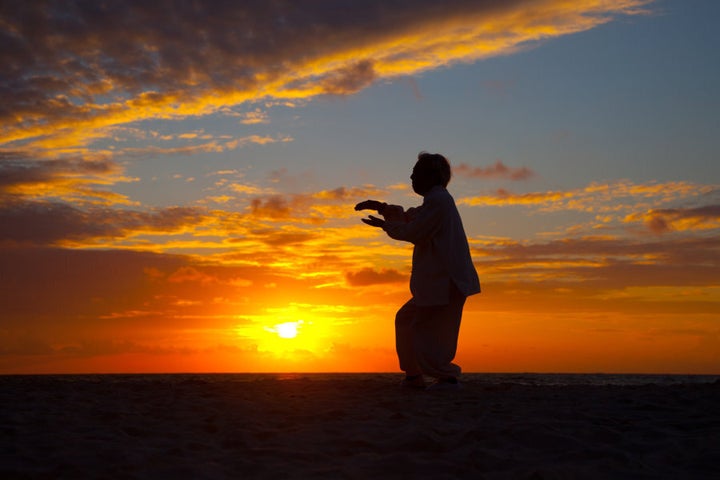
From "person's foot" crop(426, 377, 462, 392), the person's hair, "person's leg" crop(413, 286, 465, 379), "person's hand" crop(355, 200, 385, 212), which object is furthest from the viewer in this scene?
"person's hand" crop(355, 200, 385, 212)

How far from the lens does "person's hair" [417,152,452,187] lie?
24.5 ft

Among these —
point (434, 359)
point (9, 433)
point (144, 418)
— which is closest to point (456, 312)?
point (434, 359)

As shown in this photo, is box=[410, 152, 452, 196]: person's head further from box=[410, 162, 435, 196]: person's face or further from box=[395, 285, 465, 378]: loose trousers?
box=[395, 285, 465, 378]: loose trousers

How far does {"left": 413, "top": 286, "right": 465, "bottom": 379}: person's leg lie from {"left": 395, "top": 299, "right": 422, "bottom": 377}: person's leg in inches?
5.2

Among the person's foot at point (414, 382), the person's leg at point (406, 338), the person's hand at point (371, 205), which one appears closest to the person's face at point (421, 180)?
the person's hand at point (371, 205)

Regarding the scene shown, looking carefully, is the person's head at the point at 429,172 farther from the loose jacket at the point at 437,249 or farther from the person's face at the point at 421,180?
the loose jacket at the point at 437,249

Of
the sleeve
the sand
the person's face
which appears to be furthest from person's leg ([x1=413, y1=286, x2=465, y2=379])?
the person's face

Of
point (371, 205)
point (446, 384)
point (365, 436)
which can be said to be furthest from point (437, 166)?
point (365, 436)

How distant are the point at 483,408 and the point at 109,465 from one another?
3277mm

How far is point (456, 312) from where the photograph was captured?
745cm

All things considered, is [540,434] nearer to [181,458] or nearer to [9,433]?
[181,458]

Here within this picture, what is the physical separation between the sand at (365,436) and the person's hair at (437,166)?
8.36ft

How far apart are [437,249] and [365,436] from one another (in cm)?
331

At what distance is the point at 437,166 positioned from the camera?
749 centimetres
